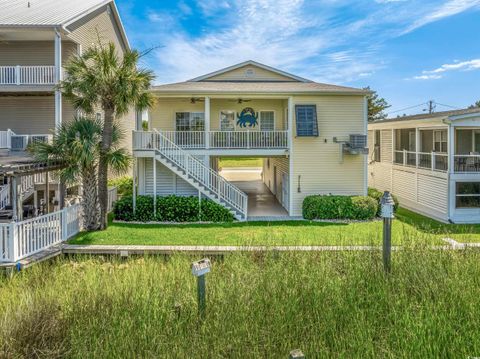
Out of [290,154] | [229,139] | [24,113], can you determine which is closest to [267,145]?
[290,154]

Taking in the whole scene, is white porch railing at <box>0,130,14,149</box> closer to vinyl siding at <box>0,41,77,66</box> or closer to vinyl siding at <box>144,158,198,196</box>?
vinyl siding at <box>0,41,77,66</box>

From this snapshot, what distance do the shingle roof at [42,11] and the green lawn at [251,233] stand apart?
9257mm

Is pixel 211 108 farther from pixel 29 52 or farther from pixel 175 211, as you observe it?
pixel 29 52

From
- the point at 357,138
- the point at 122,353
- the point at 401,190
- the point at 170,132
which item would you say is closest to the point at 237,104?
Answer: the point at 170,132

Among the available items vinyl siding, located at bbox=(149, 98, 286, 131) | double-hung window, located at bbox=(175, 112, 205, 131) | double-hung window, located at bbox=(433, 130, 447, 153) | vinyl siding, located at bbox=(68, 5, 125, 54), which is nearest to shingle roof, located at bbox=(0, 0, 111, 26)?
vinyl siding, located at bbox=(68, 5, 125, 54)

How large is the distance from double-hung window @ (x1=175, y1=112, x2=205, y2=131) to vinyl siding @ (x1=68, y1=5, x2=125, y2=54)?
5.21 m

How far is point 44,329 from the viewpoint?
538 cm

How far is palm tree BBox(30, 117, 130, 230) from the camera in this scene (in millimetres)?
12109

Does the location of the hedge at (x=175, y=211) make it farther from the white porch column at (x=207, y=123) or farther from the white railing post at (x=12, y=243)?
the white railing post at (x=12, y=243)

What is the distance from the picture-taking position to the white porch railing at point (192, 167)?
16.1 m

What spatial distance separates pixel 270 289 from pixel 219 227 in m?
8.47

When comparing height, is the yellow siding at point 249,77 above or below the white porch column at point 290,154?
above

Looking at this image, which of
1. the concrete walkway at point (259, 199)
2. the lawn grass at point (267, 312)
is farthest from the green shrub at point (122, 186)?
the lawn grass at point (267, 312)

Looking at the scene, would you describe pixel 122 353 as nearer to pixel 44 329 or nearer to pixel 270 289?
pixel 44 329
